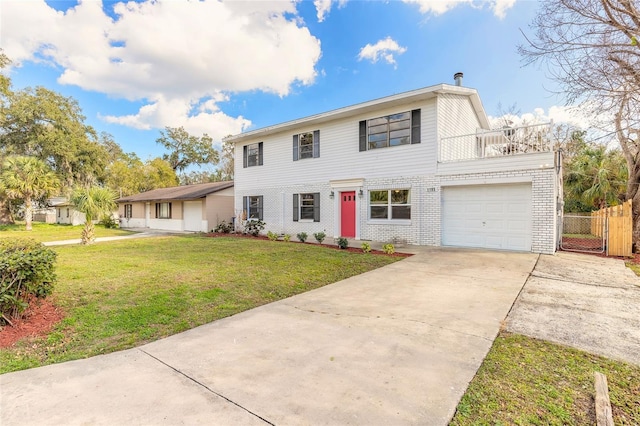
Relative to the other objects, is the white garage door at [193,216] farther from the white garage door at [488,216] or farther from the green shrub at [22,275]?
the green shrub at [22,275]

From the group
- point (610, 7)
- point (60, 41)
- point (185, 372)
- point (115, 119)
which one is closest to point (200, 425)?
point (185, 372)

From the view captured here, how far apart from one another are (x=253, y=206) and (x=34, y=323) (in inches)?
524

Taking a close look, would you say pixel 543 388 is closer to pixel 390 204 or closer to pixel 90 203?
pixel 390 204

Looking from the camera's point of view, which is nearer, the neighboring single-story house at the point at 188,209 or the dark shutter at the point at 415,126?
the dark shutter at the point at 415,126

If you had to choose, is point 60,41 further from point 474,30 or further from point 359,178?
point 474,30

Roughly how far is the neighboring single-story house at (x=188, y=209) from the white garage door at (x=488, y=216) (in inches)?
540

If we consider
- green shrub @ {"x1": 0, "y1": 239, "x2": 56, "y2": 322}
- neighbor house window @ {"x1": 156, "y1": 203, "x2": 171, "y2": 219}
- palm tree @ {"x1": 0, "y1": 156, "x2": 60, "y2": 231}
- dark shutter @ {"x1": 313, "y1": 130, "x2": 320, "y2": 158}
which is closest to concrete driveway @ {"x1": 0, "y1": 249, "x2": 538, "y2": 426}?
green shrub @ {"x1": 0, "y1": 239, "x2": 56, "y2": 322}

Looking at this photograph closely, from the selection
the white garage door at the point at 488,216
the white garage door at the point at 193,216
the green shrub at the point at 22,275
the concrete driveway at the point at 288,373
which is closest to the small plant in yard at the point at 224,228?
the white garage door at the point at 193,216

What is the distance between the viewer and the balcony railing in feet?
33.2

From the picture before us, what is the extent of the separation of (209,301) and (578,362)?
4939mm

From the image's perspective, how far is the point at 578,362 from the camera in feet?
9.76

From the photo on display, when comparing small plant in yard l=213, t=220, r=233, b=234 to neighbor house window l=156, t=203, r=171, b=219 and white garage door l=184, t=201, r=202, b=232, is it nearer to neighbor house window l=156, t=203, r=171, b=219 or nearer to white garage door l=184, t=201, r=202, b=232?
white garage door l=184, t=201, r=202, b=232

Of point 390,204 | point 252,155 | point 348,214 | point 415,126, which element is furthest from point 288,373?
point 252,155

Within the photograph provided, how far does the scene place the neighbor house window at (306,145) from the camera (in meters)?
14.3
